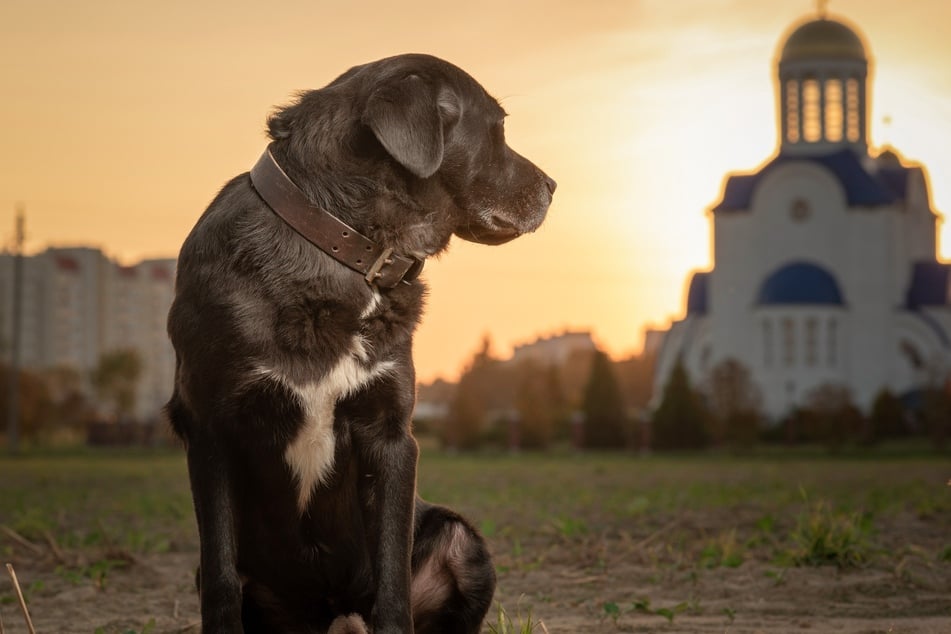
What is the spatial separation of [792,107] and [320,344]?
68063 mm

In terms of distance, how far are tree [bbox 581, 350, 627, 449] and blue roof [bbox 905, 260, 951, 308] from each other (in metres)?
28.8

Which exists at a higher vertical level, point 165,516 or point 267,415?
point 267,415

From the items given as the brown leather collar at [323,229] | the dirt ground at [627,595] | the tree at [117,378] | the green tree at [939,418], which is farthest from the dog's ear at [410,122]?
the tree at [117,378]

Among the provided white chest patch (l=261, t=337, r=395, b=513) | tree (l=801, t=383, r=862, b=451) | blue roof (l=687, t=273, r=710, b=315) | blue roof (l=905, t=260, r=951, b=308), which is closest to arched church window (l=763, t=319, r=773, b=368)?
blue roof (l=687, t=273, r=710, b=315)

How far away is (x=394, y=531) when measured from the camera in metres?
4.64

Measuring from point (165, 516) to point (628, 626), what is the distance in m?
8.50

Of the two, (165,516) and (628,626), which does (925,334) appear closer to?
(165,516)

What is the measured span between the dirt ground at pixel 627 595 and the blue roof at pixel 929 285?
63098 mm

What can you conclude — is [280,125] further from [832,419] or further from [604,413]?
[604,413]

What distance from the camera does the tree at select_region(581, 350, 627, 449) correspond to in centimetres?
4556

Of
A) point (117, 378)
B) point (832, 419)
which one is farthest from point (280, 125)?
point (117, 378)

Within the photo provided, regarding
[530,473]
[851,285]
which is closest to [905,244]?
[851,285]

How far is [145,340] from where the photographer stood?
16462 centimetres

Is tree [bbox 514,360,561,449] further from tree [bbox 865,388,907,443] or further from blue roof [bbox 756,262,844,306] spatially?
blue roof [bbox 756,262,844,306]
